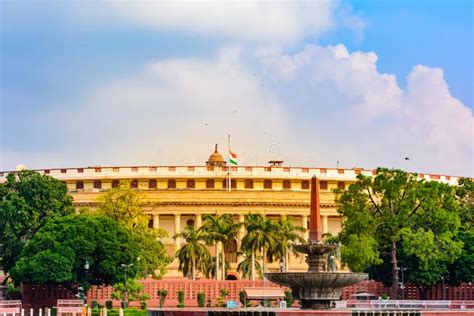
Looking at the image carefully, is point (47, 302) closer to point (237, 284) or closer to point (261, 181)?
point (237, 284)

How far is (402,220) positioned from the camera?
250ft

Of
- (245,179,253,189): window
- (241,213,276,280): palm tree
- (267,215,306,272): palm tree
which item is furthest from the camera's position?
(245,179,253,189): window

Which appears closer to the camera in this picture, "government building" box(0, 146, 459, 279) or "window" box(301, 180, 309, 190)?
"government building" box(0, 146, 459, 279)

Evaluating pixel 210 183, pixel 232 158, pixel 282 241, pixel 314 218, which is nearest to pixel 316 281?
pixel 314 218

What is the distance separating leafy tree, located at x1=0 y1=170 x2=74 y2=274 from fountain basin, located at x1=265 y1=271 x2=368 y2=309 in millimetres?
43319

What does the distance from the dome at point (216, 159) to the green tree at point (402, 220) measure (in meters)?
44.9

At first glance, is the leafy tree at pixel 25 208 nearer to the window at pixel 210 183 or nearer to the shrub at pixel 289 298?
the shrub at pixel 289 298

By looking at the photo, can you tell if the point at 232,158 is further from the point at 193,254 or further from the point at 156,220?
the point at 193,254

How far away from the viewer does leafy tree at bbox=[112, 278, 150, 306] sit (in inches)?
3036

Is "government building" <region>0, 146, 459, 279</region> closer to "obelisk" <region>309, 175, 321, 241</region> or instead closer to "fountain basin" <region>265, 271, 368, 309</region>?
"obelisk" <region>309, 175, 321, 241</region>

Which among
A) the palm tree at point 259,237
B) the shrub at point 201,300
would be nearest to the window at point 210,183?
the palm tree at point 259,237

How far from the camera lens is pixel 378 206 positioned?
258 ft

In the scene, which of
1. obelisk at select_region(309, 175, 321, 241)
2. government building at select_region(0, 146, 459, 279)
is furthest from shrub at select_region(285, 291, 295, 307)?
obelisk at select_region(309, 175, 321, 241)

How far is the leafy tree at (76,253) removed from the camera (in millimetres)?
73812
